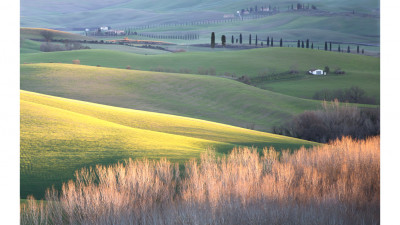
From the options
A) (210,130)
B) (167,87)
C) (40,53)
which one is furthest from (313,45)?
(40,53)

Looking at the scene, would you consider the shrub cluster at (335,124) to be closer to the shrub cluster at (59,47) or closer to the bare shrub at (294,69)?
the bare shrub at (294,69)

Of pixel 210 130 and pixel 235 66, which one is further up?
pixel 235 66

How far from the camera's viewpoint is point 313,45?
1743 inches

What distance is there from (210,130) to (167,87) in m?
24.2

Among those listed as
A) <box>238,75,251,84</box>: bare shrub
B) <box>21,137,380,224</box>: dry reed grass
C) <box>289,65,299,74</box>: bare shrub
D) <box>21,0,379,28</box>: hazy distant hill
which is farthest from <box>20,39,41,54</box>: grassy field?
<box>21,137,380,224</box>: dry reed grass

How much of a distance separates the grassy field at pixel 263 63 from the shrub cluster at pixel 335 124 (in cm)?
584

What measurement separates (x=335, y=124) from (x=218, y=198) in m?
19.5

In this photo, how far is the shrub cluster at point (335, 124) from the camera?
25.9m

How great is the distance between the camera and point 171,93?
4481 cm

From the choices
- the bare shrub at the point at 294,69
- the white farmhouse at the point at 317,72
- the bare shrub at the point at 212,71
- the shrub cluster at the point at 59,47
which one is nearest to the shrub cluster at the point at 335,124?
the white farmhouse at the point at 317,72

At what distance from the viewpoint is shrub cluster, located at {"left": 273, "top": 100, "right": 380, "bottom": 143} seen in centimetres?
2589

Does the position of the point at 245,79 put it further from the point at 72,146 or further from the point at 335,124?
the point at 72,146
